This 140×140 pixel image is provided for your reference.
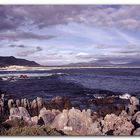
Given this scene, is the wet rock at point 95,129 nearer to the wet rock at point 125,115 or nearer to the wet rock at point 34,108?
the wet rock at point 125,115

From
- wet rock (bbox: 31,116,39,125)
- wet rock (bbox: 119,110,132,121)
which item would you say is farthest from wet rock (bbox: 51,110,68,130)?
wet rock (bbox: 119,110,132,121)

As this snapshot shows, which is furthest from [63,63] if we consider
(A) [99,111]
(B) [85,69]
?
(A) [99,111]

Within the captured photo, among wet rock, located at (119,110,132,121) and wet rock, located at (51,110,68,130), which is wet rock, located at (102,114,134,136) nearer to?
wet rock, located at (119,110,132,121)

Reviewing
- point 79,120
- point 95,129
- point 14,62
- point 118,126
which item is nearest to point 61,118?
point 79,120

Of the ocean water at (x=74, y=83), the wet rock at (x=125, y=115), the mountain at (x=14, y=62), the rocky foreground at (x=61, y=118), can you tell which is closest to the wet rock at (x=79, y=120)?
the rocky foreground at (x=61, y=118)

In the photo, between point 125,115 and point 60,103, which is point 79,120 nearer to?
point 60,103

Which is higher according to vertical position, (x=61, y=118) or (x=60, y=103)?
(x=60, y=103)

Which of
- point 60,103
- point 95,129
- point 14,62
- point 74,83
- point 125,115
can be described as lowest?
point 95,129
